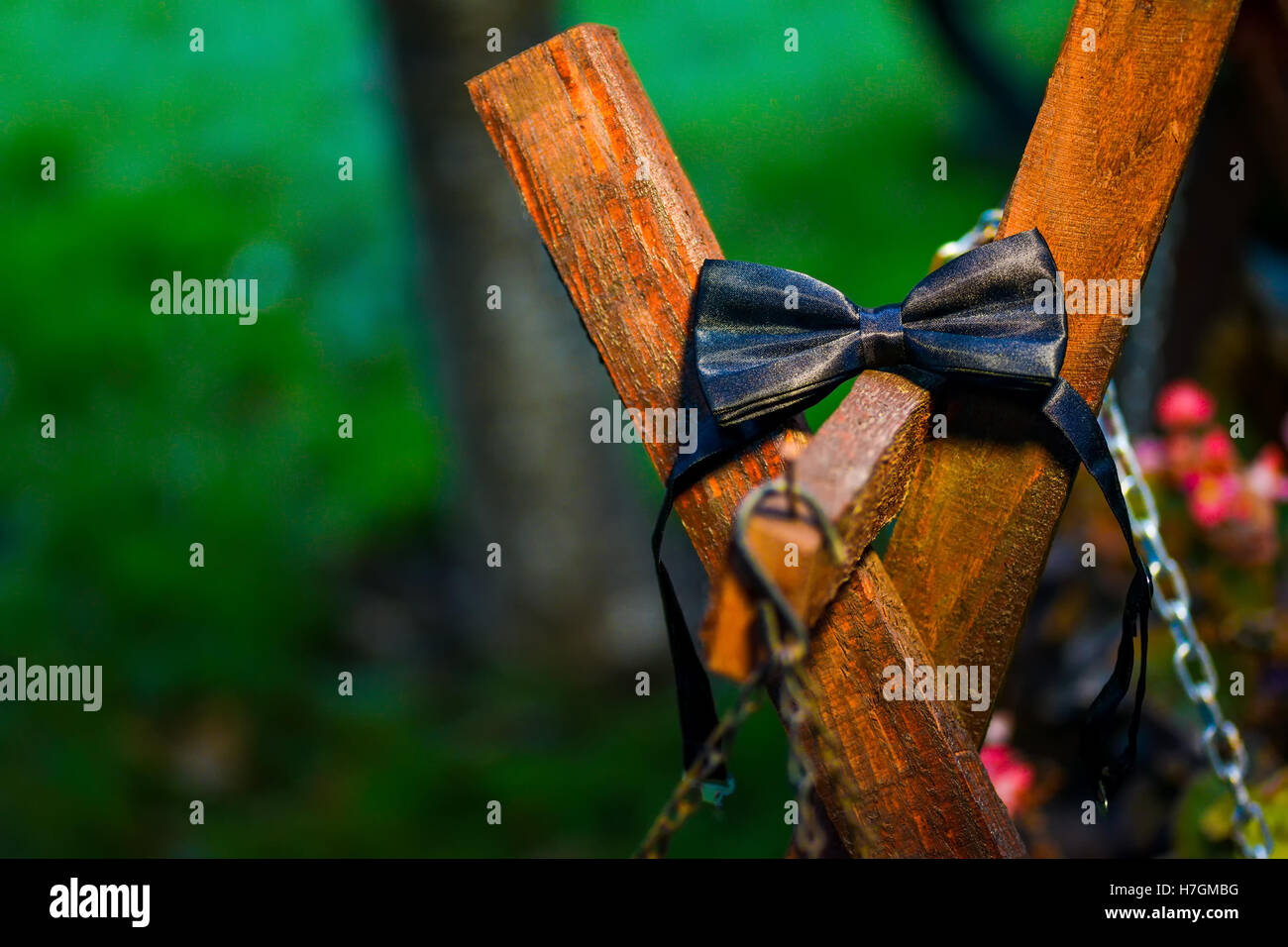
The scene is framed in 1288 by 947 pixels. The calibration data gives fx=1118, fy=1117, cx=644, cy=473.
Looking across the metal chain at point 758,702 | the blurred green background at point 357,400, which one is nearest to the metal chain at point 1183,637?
the metal chain at point 758,702

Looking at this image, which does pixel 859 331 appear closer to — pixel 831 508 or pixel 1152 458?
pixel 831 508

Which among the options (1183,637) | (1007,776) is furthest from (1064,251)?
(1007,776)

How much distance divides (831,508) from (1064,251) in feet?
1.33

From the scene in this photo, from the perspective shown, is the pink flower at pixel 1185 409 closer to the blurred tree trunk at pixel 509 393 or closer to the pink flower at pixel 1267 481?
the pink flower at pixel 1267 481

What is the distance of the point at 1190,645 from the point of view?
1332mm

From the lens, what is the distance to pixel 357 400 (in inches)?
164

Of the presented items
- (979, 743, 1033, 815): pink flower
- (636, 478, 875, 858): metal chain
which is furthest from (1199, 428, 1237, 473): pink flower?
(636, 478, 875, 858): metal chain

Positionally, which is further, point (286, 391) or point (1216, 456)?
point (286, 391)

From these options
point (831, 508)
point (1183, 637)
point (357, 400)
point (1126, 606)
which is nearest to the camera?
point (831, 508)

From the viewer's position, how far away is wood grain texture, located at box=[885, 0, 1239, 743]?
3.29 ft

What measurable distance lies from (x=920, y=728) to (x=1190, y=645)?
0.55 m

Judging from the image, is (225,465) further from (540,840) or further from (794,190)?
(794,190)

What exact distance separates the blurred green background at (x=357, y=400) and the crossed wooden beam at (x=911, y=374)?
1.00 m

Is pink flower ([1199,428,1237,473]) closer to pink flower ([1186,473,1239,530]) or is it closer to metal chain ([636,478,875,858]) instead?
pink flower ([1186,473,1239,530])
